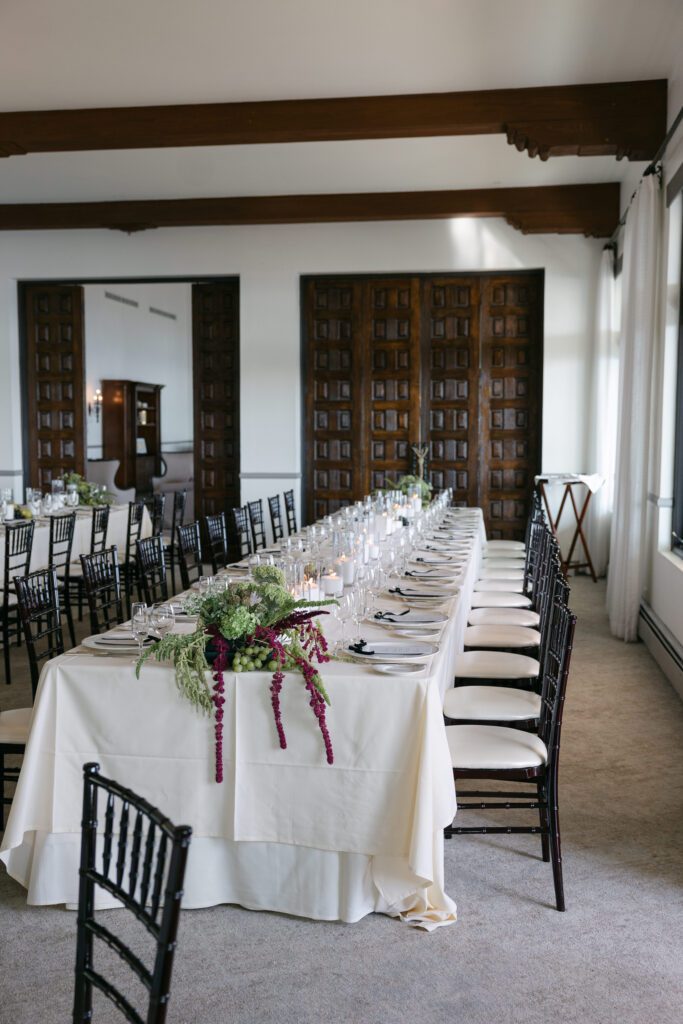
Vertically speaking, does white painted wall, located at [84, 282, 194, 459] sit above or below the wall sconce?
above

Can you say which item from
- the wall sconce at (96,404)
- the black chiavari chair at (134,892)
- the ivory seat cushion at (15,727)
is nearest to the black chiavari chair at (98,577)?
the ivory seat cushion at (15,727)

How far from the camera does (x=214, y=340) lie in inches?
460

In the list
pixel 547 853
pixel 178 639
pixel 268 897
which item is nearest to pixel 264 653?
pixel 178 639

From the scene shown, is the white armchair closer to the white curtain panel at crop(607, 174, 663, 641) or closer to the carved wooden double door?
the carved wooden double door

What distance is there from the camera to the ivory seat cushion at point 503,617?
5.41 m

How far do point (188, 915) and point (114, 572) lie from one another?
2.17 m

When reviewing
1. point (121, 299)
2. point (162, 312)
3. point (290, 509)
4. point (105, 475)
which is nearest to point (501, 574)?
point (290, 509)

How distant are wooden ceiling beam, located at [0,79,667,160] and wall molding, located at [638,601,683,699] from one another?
11.1 feet

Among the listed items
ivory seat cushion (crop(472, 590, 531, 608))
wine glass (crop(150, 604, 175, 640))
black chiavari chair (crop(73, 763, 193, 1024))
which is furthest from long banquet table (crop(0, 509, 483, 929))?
ivory seat cushion (crop(472, 590, 531, 608))

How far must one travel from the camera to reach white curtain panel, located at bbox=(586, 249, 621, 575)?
1040 cm

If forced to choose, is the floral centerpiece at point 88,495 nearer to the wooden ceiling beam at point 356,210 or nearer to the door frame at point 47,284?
the door frame at point 47,284

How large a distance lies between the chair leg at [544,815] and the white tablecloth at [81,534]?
A: 414cm

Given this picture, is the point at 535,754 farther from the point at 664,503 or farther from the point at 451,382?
the point at 451,382

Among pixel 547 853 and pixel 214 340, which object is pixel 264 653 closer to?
pixel 547 853
